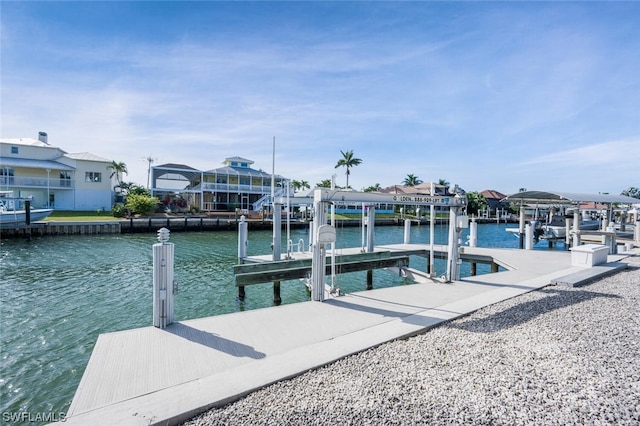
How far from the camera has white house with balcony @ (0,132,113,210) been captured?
125ft

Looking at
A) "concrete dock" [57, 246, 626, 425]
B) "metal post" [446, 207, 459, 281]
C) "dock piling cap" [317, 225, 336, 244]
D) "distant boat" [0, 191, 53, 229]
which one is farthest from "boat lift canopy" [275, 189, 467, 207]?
"distant boat" [0, 191, 53, 229]

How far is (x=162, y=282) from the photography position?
6098mm

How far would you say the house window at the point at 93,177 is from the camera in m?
42.5

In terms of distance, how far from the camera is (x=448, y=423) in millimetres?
3451

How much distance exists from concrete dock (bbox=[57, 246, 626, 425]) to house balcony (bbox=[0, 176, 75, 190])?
146 ft

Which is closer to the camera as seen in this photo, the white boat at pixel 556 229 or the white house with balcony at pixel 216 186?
the white boat at pixel 556 229

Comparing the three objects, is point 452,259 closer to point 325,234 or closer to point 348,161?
point 325,234

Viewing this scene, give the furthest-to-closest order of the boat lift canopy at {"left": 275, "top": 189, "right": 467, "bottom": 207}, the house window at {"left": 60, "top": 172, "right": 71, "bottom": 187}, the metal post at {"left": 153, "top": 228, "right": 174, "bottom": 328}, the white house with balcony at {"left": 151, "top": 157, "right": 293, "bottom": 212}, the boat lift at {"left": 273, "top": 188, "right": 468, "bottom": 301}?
the white house with balcony at {"left": 151, "top": 157, "right": 293, "bottom": 212}
the house window at {"left": 60, "top": 172, "right": 71, "bottom": 187}
the boat lift canopy at {"left": 275, "top": 189, "right": 467, "bottom": 207}
the boat lift at {"left": 273, "top": 188, "right": 468, "bottom": 301}
the metal post at {"left": 153, "top": 228, "right": 174, "bottom": 328}

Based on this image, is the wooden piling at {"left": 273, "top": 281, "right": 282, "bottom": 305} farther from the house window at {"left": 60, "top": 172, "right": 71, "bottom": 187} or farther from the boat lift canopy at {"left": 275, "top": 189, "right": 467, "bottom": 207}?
the house window at {"left": 60, "top": 172, "right": 71, "bottom": 187}

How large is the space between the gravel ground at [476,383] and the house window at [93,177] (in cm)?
4897

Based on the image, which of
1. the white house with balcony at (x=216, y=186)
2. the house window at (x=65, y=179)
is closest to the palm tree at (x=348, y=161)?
the white house with balcony at (x=216, y=186)

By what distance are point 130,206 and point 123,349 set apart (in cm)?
3836

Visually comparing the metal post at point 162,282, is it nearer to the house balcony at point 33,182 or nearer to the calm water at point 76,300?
the calm water at point 76,300

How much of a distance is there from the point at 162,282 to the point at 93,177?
151ft
